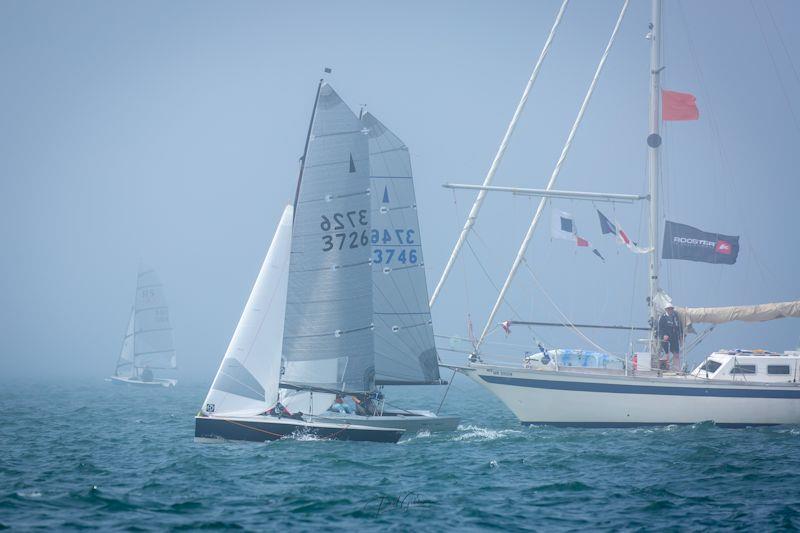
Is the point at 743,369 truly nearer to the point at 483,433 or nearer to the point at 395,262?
the point at 483,433

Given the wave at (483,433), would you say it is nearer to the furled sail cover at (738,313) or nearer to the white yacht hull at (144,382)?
the furled sail cover at (738,313)

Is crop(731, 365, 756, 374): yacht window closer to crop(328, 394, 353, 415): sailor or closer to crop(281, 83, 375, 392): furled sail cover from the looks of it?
crop(281, 83, 375, 392): furled sail cover

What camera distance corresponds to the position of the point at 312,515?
17469 millimetres

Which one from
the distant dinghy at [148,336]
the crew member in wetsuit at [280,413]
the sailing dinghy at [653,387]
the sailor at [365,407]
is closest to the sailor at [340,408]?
the sailor at [365,407]

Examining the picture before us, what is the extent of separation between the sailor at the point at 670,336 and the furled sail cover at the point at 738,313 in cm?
74

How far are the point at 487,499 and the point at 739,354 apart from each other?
66.3 ft

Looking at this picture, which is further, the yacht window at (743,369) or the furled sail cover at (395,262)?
the yacht window at (743,369)

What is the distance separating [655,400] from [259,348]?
16.1 metres

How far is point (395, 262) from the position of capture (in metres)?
33.3

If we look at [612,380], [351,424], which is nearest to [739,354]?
[612,380]

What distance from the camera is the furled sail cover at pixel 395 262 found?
109 ft

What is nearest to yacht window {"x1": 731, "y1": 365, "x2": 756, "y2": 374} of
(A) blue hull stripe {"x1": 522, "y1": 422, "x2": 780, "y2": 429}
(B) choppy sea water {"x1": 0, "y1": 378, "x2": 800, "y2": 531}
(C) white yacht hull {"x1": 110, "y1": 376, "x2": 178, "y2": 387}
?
(A) blue hull stripe {"x1": 522, "y1": 422, "x2": 780, "y2": 429}

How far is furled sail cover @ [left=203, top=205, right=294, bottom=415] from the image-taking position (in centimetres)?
2856

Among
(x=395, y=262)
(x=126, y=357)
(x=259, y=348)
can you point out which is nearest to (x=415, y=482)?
(x=259, y=348)
